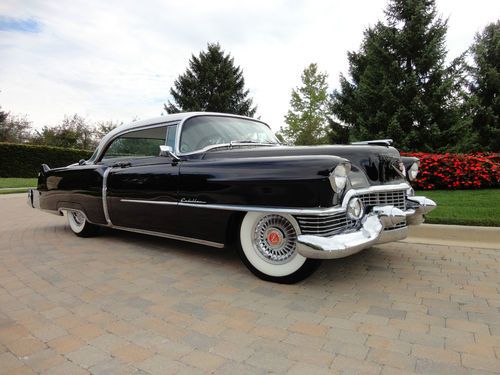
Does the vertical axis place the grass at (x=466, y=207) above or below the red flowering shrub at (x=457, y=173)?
below


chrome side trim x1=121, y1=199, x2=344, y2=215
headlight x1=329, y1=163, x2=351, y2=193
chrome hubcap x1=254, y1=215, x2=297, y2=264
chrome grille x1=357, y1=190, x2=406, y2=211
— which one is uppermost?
headlight x1=329, y1=163, x2=351, y2=193

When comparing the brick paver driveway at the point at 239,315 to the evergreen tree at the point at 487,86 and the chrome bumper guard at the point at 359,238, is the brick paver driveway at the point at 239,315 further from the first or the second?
the evergreen tree at the point at 487,86

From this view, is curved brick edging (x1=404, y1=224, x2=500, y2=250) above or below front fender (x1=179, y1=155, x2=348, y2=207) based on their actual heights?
below

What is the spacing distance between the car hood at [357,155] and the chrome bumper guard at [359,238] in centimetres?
37

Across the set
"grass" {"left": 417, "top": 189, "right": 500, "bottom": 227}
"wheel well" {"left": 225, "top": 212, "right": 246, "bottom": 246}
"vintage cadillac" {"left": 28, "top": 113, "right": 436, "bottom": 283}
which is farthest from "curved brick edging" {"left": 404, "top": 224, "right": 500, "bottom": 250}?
"wheel well" {"left": 225, "top": 212, "right": 246, "bottom": 246}

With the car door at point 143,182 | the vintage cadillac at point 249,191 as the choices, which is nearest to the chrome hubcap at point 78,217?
the vintage cadillac at point 249,191

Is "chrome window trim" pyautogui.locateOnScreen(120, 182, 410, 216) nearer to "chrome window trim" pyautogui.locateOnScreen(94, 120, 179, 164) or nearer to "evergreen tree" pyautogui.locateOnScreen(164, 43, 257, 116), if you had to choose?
"chrome window trim" pyautogui.locateOnScreen(94, 120, 179, 164)

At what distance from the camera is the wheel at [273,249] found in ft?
9.78

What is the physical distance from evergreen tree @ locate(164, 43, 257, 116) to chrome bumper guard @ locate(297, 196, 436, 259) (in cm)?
2494

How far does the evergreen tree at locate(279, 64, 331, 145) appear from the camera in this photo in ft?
77.6

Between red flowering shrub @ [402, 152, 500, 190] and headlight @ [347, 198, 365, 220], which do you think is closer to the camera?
headlight @ [347, 198, 365, 220]

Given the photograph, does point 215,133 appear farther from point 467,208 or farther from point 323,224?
point 467,208

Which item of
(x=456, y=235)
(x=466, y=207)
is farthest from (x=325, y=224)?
(x=466, y=207)

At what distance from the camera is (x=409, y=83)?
13594mm
